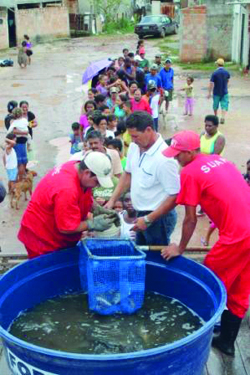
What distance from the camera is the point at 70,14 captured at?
38594mm

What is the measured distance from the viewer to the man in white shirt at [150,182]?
5.00m

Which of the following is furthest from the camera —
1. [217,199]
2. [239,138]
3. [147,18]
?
[147,18]

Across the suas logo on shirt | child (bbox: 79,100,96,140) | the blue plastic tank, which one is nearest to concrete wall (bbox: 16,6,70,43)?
child (bbox: 79,100,96,140)

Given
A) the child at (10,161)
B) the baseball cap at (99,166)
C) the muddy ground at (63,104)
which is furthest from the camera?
the muddy ground at (63,104)

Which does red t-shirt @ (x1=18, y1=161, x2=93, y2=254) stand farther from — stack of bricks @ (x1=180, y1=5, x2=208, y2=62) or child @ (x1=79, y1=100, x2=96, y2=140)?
stack of bricks @ (x1=180, y1=5, x2=208, y2=62)

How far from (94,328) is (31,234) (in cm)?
113

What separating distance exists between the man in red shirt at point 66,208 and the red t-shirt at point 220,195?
0.68 meters

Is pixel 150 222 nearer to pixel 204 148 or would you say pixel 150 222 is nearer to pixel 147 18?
pixel 204 148

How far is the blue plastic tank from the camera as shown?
3.44 metres

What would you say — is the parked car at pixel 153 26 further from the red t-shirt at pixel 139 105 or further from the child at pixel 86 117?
the child at pixel 86 117

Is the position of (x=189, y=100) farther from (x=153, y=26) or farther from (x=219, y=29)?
(x=153, y=26)

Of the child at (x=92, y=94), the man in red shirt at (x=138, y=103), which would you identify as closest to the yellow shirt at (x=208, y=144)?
the man in red shirt at (x=138, y=103)

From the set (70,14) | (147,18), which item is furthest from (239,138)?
(70,14)

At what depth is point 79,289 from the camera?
17.0 feet
